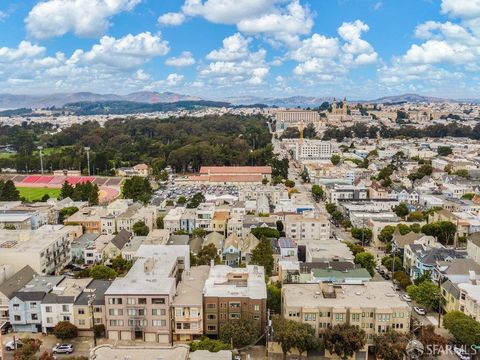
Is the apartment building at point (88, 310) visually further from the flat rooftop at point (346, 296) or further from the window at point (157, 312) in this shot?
the flat rooftop at point (346, 296)

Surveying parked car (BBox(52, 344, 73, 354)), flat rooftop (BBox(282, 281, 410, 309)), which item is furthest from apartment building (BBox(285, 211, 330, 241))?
parked car (BBox(52, 344, 73, 354))

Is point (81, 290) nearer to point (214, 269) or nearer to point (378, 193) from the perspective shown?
point (214, 269)

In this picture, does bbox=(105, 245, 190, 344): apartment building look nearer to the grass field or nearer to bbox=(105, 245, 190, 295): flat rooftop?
bbox=(105, 245, 190, 295): flat rooftop

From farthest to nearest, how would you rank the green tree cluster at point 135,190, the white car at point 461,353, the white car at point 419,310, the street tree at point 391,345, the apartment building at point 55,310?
the green tree cluster at point 135,190, the white car at point 419,310, the apartment building at point 55,310, the white car at point 461,353, the street tree at point 391,345

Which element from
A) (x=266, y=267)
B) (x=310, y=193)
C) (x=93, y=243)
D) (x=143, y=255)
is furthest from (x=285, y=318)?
(x=310, y=193)

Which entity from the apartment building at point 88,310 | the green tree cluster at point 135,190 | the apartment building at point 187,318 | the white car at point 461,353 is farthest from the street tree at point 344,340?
the green tree cluster at point 135,190

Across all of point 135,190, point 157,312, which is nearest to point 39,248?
point 157,312

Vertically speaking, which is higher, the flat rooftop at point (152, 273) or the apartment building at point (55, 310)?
the flat rooftop at point (152, 273)
